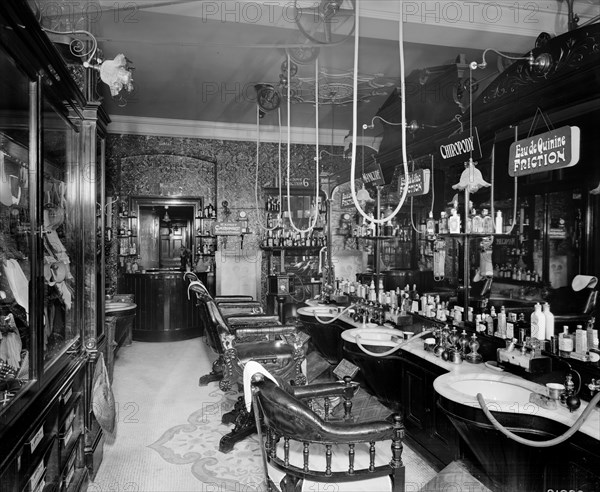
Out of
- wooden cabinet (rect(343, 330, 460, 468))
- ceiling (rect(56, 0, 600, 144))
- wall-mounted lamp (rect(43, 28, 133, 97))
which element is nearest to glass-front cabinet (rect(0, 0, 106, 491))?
wall-mounted lamp (rect(43, 28, 133, 97))

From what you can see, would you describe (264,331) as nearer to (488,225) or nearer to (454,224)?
(454,224)

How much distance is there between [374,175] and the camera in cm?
528

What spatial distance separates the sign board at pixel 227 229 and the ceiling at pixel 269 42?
2080mm

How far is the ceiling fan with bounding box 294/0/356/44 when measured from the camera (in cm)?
311

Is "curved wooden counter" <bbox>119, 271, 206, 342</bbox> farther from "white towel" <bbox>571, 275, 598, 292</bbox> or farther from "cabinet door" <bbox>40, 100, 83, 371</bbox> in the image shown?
"white towel" <bbox>571, 275, 598, 292</bbox>

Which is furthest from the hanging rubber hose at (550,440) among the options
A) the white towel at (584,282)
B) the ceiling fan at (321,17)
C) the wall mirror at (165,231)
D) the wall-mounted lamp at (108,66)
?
the wall mirror at (165,231)

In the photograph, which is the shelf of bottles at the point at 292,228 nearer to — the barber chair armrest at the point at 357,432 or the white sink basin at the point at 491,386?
the white sink basin at the point at 491,386

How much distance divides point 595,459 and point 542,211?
3.98 metres

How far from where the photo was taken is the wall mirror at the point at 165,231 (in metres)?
8.40

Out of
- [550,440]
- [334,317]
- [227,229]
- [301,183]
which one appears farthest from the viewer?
[301,183]

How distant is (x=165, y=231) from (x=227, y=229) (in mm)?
1450

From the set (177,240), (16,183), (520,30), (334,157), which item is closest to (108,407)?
(16,183)

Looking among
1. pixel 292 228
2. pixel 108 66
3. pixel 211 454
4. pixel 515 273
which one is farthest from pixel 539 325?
pixel 292 228

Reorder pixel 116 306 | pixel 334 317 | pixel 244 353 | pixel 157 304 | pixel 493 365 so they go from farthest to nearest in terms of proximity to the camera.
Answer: pixel 157 304 < pixel 116 306 < pixel 334 317 < pixel 244 353 < pixel 493 365
